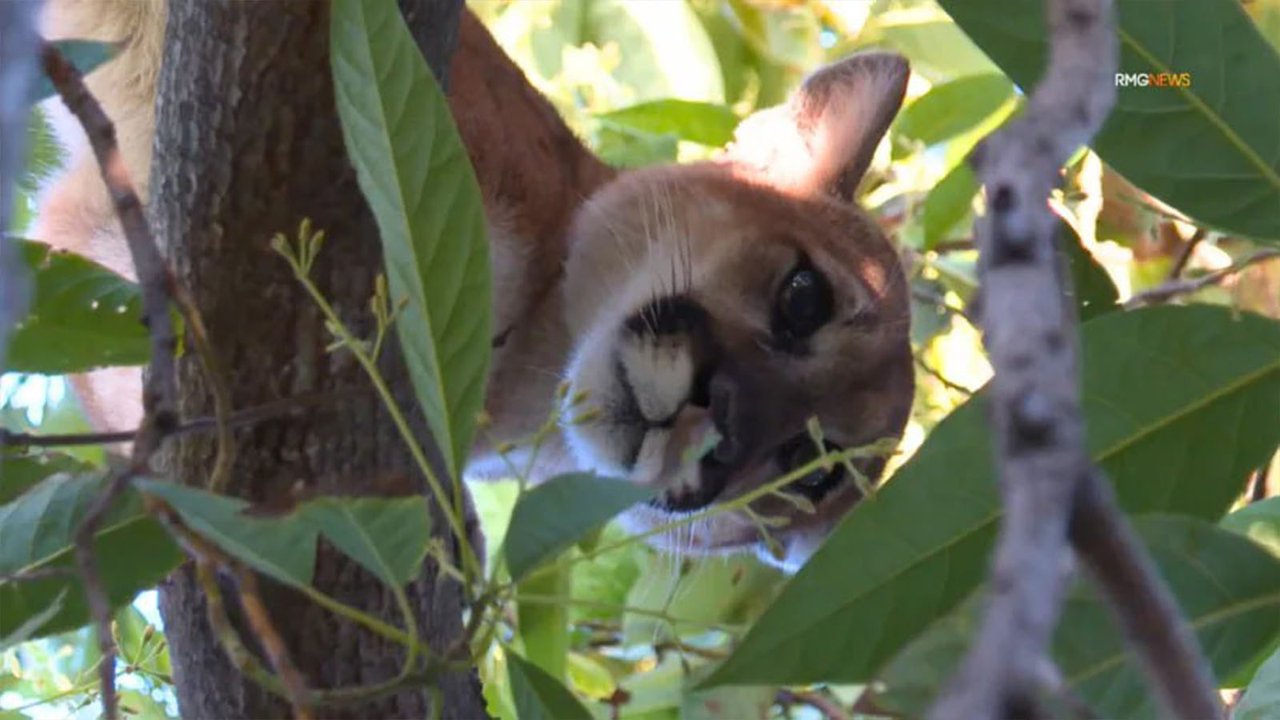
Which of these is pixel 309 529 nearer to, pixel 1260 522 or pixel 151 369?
pixel 151 369

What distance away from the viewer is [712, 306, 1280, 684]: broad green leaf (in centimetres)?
85

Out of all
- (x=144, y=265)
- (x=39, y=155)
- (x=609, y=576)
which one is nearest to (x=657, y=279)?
(x=609, y=576)

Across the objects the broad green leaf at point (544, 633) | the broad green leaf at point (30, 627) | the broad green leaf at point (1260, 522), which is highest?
the broad green leaf at point (30, 627)

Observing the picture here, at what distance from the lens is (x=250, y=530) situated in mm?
719

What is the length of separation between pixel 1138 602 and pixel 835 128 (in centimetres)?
179

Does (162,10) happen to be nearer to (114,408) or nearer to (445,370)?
(114,408)

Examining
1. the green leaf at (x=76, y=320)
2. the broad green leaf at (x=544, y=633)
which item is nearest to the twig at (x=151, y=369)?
the green leaf at (x=76, y=320)

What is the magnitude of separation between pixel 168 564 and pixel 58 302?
0.18 metres

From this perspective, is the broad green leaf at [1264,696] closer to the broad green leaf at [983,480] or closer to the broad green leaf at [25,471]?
the broad green leaf at [983,480]

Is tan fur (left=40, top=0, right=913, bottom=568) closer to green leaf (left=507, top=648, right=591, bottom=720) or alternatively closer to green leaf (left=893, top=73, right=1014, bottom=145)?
green leaf (left=893, top=73, right=1014, bottom=145)

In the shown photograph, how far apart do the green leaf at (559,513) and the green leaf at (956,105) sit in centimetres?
141

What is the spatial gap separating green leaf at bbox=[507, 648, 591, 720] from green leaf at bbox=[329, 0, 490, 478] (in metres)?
0.14

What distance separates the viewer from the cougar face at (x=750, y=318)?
1.71 metres

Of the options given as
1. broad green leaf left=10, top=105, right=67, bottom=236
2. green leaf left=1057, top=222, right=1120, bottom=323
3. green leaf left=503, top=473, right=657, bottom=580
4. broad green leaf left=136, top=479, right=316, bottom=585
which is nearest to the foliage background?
green leaf left=1057, top=222, right=1120, bottom=323
